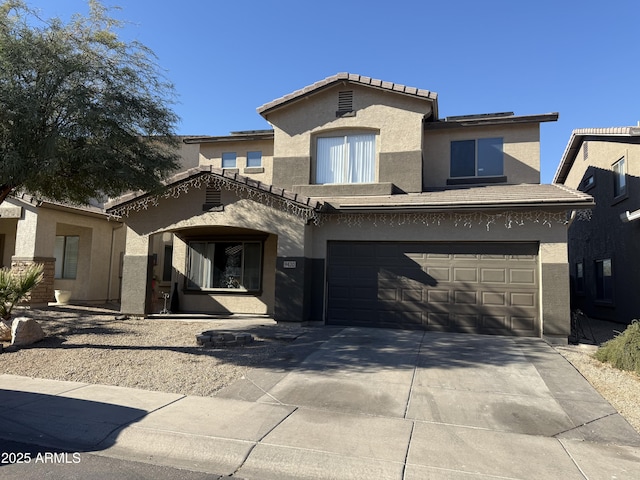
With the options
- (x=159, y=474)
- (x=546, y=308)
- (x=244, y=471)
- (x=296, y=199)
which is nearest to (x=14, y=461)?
(x=159, y=474)

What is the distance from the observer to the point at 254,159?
17.3 meters

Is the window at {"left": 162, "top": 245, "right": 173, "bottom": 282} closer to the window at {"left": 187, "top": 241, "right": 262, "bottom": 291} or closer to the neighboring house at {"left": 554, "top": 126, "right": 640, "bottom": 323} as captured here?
the window at {"left": 187, "top": 241, "right": 262, "bottom": 291}

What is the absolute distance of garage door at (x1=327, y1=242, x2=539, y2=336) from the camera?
11.4m

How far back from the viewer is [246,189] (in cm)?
1278

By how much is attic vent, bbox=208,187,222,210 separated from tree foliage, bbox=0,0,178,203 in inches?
107

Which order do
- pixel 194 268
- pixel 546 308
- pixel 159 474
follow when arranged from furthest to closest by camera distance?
pixel 194 268 → pixel 546 308 → pixel 159 474

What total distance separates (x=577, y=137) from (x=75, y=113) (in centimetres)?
1768

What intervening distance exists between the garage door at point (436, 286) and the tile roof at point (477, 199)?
116 centimetres

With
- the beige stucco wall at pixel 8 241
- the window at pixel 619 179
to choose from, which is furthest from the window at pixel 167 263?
the window at pixel 619 179

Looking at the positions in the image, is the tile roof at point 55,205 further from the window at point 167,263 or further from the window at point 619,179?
the window at point 619,179

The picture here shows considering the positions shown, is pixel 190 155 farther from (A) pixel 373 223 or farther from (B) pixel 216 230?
(A) pixel 373 223

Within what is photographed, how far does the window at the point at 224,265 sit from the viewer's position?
1512 cm

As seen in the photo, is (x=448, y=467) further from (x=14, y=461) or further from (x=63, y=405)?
(x=63, y=405)

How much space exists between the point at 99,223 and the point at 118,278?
251 cm
